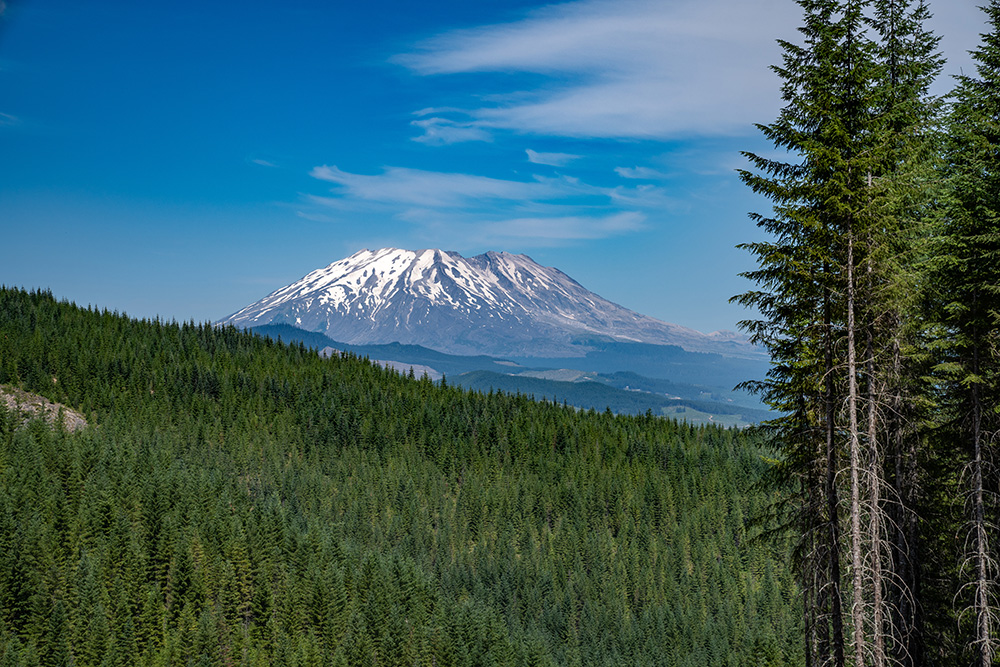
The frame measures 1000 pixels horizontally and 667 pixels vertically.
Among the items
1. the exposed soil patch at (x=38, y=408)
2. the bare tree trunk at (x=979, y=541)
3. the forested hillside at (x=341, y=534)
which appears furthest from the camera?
the exposed soil patch at (x=38, y=408)

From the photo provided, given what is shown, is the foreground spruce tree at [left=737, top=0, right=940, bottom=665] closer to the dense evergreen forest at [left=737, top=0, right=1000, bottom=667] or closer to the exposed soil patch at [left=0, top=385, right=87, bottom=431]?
the dense evergreen forest at [left=737, top=0, right=1000, bottom=667]

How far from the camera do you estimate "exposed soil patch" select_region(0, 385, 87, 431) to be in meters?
151

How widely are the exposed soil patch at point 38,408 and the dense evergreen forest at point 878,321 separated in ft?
524

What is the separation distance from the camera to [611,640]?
420 feet

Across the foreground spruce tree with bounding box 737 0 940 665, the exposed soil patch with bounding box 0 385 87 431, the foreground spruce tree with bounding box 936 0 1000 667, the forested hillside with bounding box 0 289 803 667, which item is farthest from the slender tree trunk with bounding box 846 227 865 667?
the exposed soil patch with bounding box 0 385 87 431

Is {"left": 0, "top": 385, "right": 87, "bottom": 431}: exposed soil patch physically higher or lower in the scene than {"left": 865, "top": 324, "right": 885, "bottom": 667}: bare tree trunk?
lower

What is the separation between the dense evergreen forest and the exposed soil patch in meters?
160

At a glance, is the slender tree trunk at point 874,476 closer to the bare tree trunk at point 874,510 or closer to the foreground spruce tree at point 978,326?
the bare tree trunk at point 874,510

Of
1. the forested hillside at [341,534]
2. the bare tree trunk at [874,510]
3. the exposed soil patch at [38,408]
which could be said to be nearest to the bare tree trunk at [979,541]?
the bare tree trunk at [874,510]

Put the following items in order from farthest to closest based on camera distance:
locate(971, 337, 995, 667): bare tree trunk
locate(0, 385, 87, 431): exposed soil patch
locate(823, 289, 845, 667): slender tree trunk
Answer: locate(0, 385, 87, 431): exposed soil patch, locate(971, 337, 995, 667): bare tree trunk, locate(823, 289, 845, 667): slender tree trunk

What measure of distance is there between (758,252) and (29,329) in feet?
678

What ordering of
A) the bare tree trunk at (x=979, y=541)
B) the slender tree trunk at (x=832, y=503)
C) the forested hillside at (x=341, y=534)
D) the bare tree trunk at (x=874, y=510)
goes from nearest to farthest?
the bare tree trunk at (x=874, y=510) < the slender tree trunk at (x=832, y=503) < the bare tree trunk at (x=979, y=541) < the forested hillside at (x=341, y=534)

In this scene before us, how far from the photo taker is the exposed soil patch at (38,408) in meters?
151

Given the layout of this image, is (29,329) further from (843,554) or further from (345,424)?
(843,554)
